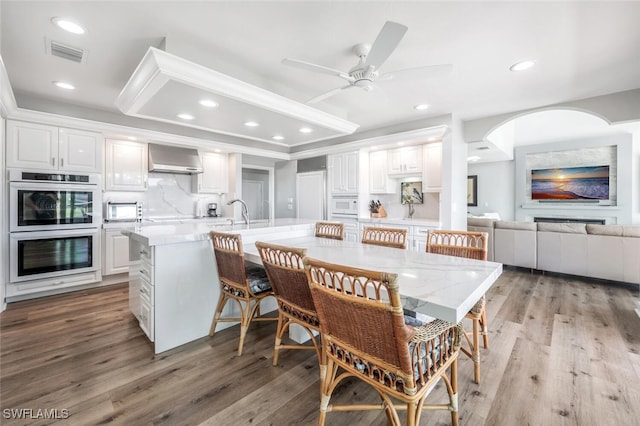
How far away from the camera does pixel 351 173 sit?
17.0 feet

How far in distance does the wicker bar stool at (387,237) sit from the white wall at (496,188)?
6740mm

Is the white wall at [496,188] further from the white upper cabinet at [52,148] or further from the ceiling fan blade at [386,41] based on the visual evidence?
the white upper cabinet at [52,148]

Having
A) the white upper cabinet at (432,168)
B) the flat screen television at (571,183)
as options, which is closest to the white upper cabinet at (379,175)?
the white upper cabinet at (432,168)

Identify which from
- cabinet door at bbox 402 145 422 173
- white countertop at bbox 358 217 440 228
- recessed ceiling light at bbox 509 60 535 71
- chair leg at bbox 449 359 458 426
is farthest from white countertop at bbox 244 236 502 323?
cabinet door at bbox 402 145 422 173

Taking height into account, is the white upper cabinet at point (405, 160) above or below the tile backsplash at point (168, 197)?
above

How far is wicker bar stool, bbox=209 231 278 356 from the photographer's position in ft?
6.73

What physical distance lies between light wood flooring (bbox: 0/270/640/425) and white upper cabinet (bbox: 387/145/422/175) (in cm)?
251

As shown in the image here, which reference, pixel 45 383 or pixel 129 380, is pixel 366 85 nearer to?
pixel 129 380

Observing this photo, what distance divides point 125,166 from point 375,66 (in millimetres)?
4058

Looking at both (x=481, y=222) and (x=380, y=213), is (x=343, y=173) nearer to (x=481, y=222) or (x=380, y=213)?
(x=380, y=213)

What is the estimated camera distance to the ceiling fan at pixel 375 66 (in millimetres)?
1726

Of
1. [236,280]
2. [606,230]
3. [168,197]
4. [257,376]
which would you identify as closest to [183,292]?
[236,280]

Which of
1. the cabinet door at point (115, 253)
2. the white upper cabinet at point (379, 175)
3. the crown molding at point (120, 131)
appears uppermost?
the crown molding at point (120, 131)

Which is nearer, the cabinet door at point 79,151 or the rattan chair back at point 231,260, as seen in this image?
the rattan chair back at point 231,260
